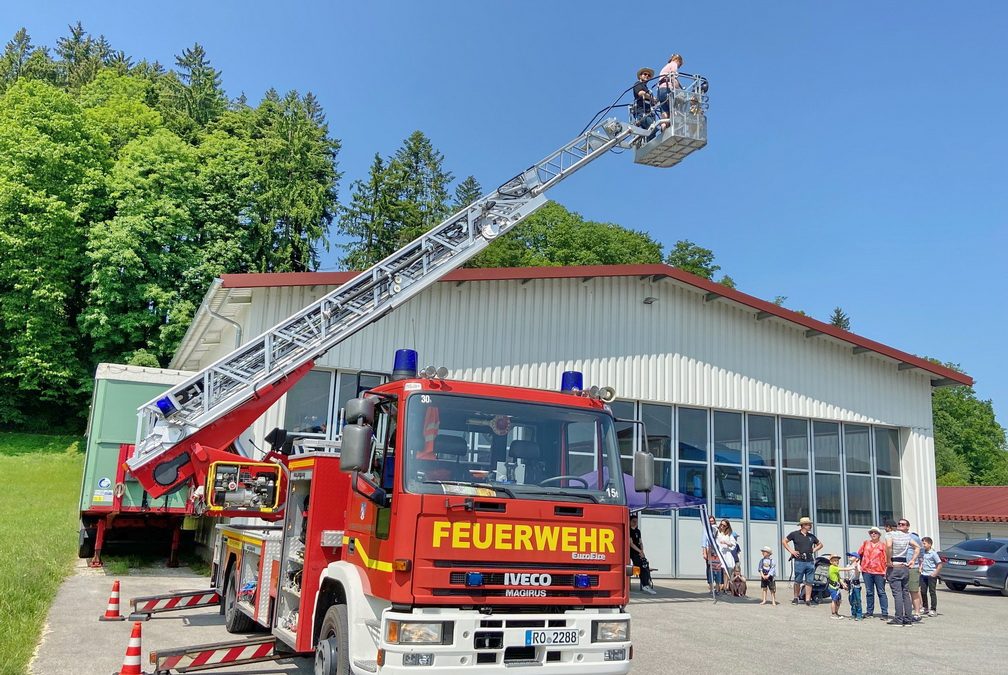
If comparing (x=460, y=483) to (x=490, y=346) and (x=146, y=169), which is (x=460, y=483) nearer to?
(x=490, y=346)

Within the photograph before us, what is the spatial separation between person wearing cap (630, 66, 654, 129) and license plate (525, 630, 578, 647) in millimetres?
11074

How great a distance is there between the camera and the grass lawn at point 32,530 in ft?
27.6

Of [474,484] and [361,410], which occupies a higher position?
[361,410]

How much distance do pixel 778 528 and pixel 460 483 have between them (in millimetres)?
16193

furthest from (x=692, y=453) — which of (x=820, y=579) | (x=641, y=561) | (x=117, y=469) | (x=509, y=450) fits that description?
(x=509, y=450)

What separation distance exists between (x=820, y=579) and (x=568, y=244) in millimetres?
40528

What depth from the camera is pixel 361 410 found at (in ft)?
20.1

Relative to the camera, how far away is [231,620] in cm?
930

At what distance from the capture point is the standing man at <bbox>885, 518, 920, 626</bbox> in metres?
13.5

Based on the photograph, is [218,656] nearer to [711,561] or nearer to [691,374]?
[711,561]

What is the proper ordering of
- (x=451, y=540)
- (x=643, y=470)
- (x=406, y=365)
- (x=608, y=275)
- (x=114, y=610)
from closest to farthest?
(x=451, y=540) → (x=643, y=470) → (x=406, y=365) → (x=114, y=610) → (x=608, y=275)

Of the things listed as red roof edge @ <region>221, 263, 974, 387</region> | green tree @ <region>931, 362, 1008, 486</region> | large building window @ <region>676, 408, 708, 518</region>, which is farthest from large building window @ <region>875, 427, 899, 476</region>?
green tree @ <region>931, 362, 1008, 486</region>

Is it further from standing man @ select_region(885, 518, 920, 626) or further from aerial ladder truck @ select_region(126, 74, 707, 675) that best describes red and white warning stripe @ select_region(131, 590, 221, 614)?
standing man @ select_region(885, 518, 920, 626)

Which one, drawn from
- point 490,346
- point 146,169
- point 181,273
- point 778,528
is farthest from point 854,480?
point 146,169
